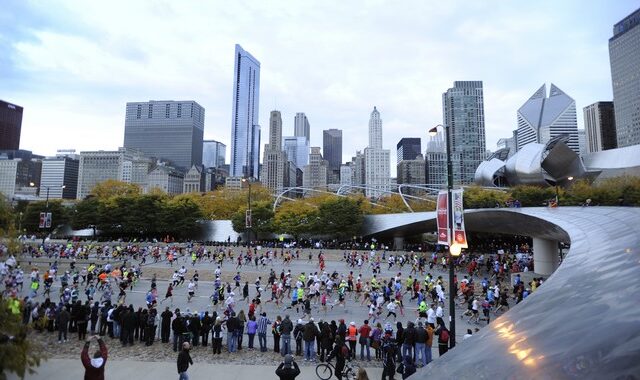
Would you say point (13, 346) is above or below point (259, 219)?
below

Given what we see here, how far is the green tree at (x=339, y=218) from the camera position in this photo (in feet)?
181

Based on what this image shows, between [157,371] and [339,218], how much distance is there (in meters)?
45.9

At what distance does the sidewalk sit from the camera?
9.37 m

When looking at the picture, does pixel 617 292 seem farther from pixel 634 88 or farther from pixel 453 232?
pixel 634 88

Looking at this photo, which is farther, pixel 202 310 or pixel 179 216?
pixel 179 216

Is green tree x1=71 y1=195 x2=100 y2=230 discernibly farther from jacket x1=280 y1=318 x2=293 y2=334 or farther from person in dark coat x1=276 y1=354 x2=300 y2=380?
person in dark coat x1=276 y1=354 x2=300 y2=380

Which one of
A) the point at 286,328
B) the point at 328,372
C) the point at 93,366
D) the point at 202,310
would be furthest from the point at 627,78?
the point at 93,366

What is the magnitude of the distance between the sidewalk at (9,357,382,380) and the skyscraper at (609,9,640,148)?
21666cm

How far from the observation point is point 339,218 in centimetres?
5516

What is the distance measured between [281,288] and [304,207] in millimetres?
42392

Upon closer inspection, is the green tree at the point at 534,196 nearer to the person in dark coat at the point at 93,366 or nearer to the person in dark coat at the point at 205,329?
the person in dark coat at the point at 205,329

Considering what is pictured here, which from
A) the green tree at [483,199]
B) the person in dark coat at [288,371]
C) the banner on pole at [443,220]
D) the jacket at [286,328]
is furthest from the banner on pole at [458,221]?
the green tree at [483,199]

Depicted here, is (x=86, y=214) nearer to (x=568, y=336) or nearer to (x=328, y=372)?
(x=328, y=372)

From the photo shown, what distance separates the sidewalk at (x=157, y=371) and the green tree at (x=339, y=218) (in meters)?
44.8
